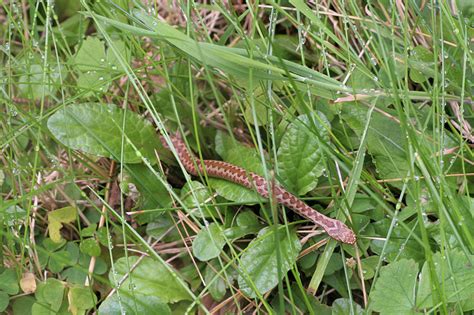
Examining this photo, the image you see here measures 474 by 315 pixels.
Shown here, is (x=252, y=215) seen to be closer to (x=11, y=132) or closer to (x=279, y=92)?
(x=279, y=92)

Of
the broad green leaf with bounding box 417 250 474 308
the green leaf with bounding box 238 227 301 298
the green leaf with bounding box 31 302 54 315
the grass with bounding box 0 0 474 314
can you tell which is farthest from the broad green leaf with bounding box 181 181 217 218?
the broad green leaf with bounding box 417 250 474 308

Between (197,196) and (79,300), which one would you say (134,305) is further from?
(197,196)

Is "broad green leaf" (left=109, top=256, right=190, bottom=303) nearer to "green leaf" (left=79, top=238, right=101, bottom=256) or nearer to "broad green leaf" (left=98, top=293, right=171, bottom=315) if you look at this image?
"broad green leaf" (left=98, top=293, right=171, bottom=315)

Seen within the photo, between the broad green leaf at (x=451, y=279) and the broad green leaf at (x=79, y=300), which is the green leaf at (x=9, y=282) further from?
the broad green leaf at (x=451, y=279)

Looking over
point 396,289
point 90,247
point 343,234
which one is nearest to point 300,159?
point 343,234

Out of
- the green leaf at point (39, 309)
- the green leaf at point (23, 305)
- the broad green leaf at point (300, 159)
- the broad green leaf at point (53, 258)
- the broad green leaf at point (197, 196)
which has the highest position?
the broad green leaf at point (300, 159)

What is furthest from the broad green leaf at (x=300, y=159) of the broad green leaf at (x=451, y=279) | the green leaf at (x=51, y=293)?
the green leaf at (x=51, y=293)
